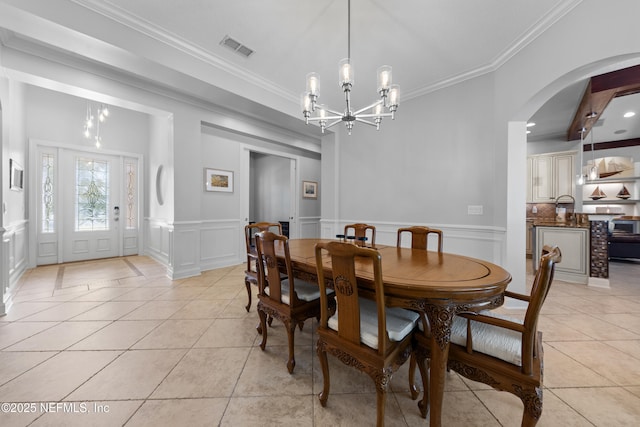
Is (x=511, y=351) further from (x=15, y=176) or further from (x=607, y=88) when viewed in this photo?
(x=15, y=176)

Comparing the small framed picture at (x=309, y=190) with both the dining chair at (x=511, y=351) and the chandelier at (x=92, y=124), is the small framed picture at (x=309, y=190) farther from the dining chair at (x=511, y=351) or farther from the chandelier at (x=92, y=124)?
the dining chair at (x=511, y=351)

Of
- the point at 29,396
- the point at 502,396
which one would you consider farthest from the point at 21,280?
the point at 502,396

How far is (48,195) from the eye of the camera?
4641 mm

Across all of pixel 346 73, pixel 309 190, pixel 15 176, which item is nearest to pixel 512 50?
pixel 346 73

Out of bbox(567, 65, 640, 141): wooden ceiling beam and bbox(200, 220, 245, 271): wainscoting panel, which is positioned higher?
bbox(567, 65, 640, 141): wooden ceiling beam

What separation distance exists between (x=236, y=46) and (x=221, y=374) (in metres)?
3.27

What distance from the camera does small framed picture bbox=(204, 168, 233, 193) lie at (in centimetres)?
450

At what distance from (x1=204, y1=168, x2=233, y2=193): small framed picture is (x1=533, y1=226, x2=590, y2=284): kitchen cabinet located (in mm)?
5854

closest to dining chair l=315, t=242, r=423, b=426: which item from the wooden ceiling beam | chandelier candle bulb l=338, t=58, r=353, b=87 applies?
chandelier candle bulb l=338, t=58, r=353, b=87

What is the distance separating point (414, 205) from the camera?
3809mm

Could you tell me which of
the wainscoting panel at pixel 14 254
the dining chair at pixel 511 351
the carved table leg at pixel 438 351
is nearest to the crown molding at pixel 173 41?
the wainscoting panel at pixel 14 254

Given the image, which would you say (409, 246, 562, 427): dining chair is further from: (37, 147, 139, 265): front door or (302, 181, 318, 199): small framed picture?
(37, 147, 139, 265): front door

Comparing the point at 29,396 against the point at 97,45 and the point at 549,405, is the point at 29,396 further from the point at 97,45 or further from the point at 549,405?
the point at 549,405

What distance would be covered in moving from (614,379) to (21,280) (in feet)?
22.7
